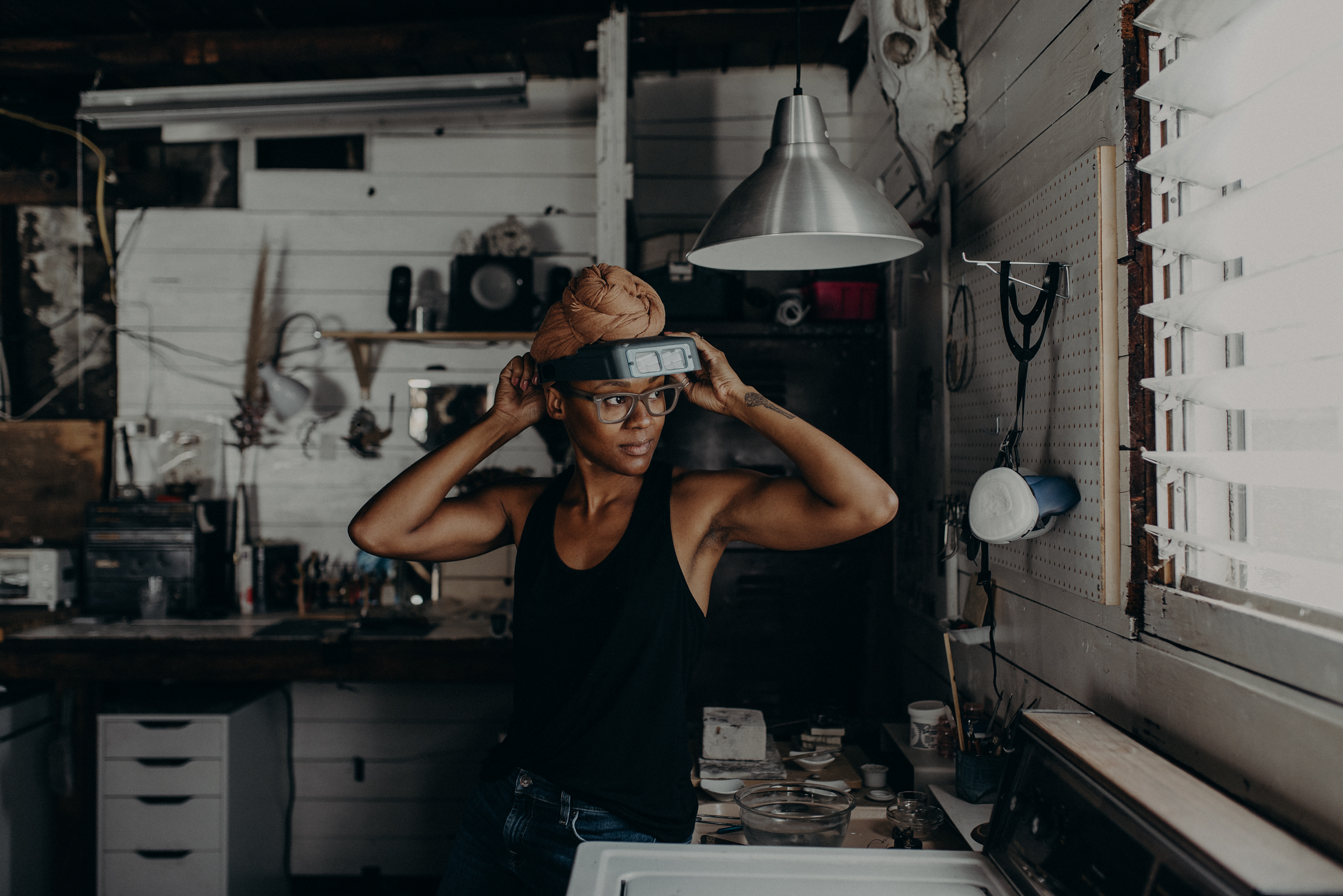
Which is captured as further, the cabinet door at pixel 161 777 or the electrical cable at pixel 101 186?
the electrical cable at pixel 101 186

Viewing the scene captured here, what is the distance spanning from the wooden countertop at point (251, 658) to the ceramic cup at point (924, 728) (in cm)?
140

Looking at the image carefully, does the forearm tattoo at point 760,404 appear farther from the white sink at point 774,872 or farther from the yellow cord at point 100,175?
the yellow cord at point 100,175

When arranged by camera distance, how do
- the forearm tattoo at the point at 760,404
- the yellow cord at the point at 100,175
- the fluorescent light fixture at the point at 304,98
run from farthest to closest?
the yellow cord at the point at 100,175
the fluorescent light fixture at the point at 304,98
the forearm tattoo at the point at 760,404

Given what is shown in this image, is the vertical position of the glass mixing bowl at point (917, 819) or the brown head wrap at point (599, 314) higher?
the brown head wrap at point (599, 314)

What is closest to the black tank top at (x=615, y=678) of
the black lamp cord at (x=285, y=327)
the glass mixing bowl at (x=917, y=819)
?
the glass mixing bowl at (x=917, y=819)

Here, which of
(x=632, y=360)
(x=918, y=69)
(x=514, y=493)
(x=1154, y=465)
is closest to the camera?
(x=1154, y=465)

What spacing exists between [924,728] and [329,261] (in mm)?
2994

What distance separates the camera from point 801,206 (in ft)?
4.73

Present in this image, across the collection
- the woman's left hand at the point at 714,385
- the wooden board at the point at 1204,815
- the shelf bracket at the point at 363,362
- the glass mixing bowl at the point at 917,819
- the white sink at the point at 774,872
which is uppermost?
the shelf bracket at the point at 363,362

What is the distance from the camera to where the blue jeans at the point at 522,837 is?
137 cm

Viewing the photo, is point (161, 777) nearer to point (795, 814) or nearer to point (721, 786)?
point (721, 786)

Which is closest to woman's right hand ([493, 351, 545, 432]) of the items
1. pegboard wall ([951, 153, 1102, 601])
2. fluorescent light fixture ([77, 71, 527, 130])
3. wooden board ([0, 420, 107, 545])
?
pegboard wall ([951, 153, 1102, 601])

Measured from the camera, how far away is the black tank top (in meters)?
1.40

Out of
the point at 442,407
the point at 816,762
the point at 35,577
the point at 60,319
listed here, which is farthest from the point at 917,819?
the point at 60,319
